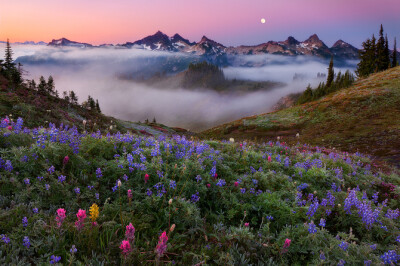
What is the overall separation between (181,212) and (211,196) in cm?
122

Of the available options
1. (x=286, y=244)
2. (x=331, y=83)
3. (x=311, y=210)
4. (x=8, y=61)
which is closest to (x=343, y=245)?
(x=286, y=244)

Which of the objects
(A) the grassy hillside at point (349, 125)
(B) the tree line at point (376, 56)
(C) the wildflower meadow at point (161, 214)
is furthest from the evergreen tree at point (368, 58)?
(C) the wildflower meadow at point (161, 214)

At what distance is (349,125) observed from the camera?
3941cm

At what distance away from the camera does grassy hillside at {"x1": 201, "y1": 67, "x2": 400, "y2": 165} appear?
27.6 m

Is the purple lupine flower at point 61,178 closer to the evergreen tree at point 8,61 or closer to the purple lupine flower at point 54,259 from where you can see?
the purple lupine flower at point 54,259

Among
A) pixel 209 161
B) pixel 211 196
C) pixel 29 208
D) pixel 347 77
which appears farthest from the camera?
pixel 347 77

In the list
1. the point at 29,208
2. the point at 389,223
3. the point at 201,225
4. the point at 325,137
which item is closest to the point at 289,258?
the point at 201,225

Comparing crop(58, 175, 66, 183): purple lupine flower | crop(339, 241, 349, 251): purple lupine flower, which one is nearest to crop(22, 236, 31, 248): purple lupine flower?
crop(58, 175, 66, 183): purple lupine flower

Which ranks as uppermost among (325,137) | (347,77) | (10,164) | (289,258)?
(347,77)

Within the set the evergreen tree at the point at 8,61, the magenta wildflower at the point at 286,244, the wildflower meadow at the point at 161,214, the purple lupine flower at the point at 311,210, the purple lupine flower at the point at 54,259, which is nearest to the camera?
the purple lupine flower at the point at 54,259

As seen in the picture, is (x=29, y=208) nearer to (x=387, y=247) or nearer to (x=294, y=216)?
(x=294, y=216)

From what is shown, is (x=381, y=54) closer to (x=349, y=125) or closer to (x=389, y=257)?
(x=349, y=125)

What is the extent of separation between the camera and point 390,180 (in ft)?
29.1

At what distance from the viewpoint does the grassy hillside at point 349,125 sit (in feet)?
90.4
